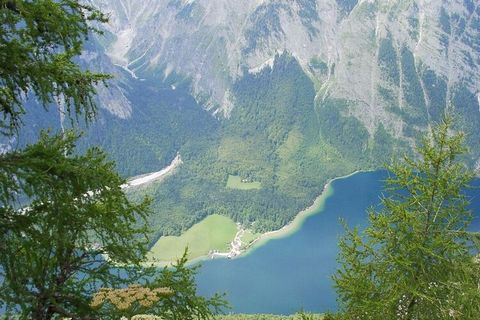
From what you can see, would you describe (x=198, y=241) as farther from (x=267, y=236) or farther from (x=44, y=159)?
(x=44, y=159)

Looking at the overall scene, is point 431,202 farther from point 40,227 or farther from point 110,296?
point 40,227

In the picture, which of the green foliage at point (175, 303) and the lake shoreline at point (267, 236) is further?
the lake shoreline at point (267, 236)

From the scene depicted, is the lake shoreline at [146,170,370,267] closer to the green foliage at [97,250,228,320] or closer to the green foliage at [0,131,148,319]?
the green foliage at [97,250,228,320]

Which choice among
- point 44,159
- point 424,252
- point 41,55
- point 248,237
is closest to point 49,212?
point 44,159

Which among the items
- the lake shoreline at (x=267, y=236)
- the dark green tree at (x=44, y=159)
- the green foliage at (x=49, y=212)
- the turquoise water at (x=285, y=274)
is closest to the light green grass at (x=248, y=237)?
the lake shoreline at (x=267, y=236)

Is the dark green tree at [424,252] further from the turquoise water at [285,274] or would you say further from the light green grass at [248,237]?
the light green grass at [248,237]
